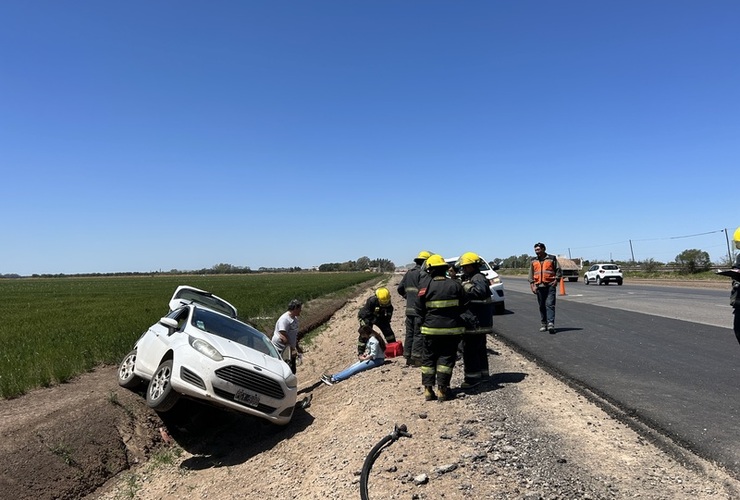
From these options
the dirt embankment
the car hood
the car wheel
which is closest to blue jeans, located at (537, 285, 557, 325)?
the dirt embankment

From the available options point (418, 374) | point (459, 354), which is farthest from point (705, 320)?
point (418, 374)

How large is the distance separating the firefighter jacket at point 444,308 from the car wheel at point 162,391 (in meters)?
3.50

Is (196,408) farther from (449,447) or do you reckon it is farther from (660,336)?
(660,336)

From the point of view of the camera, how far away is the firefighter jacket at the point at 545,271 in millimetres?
11227

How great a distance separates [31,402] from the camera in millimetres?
7945

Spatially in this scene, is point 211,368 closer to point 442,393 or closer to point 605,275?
point 442,393

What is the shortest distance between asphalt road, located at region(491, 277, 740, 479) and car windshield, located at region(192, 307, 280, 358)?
12.7 feet

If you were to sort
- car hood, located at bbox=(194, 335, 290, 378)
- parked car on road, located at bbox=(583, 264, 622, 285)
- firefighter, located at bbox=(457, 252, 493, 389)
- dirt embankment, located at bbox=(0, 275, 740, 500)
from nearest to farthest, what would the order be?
dirt embankment, located at bbox=(0, 275, 740, 500), firefighter, located at bbox=(457, 252, 493, 389), car hood, located at bbox=(194, 335, 290, 378), parked car on road, located at bbox=(583, 264, 622, 285)

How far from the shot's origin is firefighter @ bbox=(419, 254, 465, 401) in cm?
623

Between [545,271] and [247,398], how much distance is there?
7.51 meters

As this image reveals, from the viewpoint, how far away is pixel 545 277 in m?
11.2

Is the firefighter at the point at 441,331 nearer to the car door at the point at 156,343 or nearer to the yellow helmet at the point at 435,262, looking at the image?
the yellow helmet at the point at 435,262

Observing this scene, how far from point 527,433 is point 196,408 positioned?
18.4ft

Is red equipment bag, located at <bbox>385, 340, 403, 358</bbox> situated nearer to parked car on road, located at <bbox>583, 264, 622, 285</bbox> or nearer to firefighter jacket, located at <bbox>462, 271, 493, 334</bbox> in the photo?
firefighter jacket, located at <bbox>462, 271, 493, 334</bbox>
